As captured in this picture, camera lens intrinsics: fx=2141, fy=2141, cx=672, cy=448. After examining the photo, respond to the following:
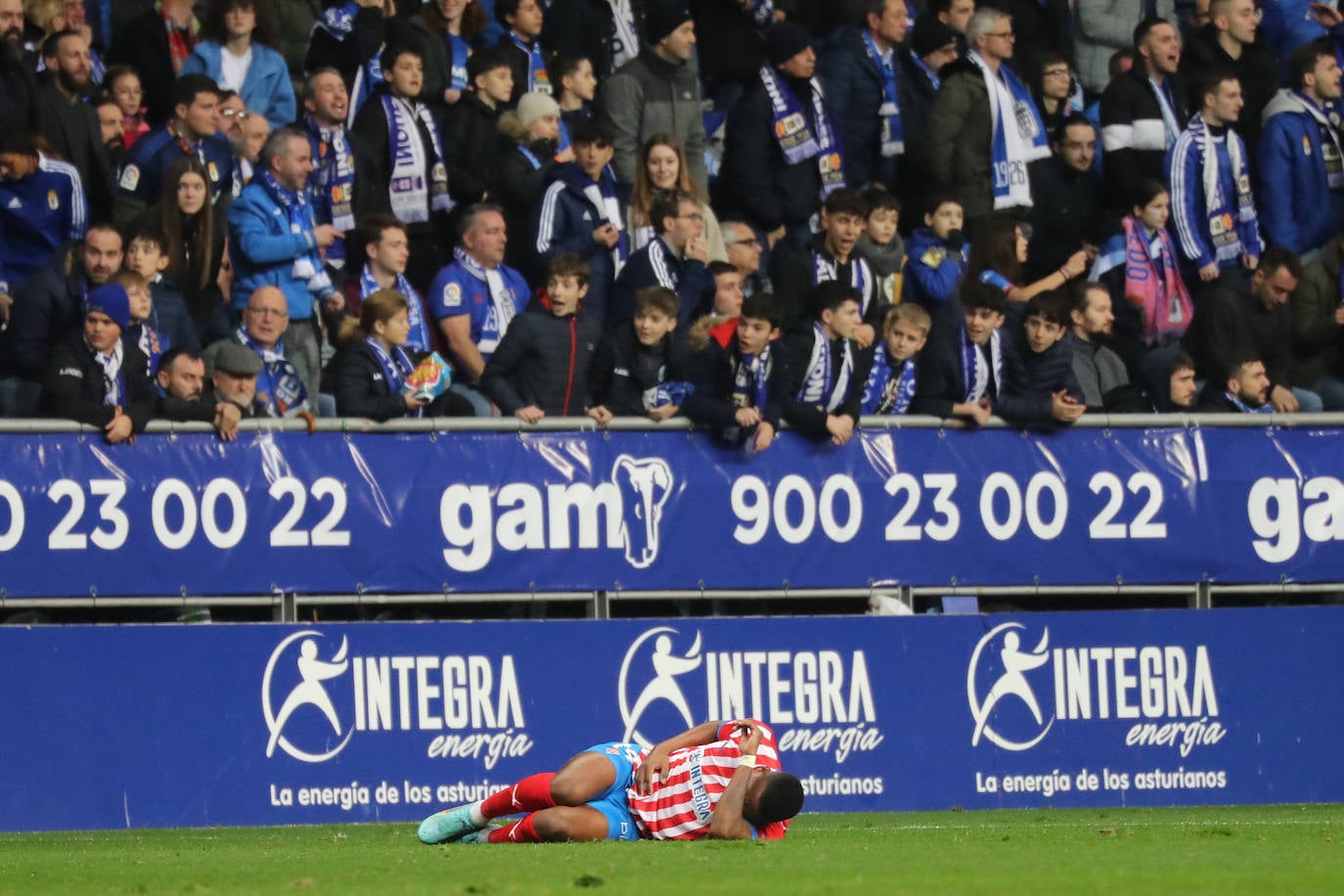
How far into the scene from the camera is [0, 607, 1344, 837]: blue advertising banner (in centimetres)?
1372

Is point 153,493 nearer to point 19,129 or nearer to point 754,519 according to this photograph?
point 19,129

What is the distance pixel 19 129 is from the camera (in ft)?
49.7

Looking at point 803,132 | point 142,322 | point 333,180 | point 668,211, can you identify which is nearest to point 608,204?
point 668,211

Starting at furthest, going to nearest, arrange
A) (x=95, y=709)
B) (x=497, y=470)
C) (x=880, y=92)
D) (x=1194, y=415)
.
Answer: (x=880, y=92), (x=1194, y=415), (x=497, y=470), (x=95, y=709)

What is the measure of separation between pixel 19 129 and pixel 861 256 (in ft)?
21.0

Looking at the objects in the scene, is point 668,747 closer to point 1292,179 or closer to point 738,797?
point 738,797

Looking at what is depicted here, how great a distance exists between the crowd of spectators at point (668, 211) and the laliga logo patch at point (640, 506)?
0.54 metres

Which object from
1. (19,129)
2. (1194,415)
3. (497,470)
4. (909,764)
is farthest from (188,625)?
(1194,415)

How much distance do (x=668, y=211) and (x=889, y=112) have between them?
3.17m

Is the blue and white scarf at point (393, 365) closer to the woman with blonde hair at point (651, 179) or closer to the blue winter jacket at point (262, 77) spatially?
the woman with blonde hair at point (651, 179)

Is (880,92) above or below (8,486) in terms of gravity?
above

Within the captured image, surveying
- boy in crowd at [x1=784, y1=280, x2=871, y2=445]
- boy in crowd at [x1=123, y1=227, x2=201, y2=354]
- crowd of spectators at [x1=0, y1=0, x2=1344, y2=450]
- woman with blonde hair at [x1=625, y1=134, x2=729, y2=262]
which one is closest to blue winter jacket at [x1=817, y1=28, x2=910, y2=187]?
crowd of spectators at [x1=0, y1=0, x2=1344, y2=450]

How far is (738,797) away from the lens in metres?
10.8

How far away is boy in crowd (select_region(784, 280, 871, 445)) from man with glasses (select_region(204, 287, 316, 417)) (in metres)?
3.56
